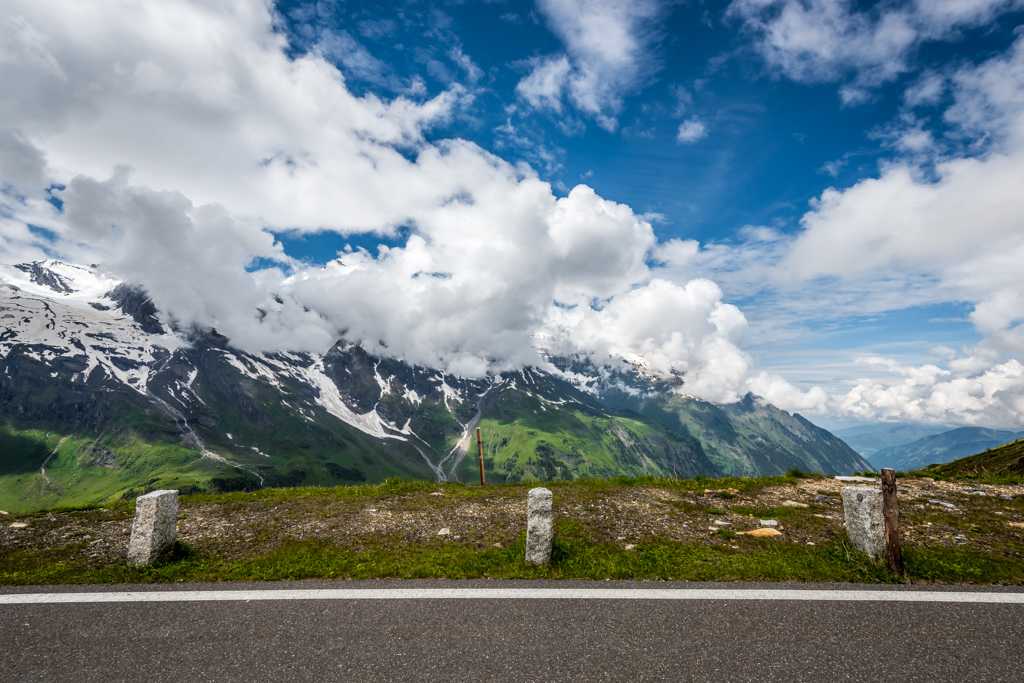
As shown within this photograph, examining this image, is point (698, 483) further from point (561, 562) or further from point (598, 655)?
point (598, 655)

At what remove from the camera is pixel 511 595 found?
871 centimetres

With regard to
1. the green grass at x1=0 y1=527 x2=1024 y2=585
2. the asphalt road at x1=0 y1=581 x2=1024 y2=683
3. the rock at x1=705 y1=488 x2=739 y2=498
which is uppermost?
the rock at x1=705 y1=488 x2=739 y2=498

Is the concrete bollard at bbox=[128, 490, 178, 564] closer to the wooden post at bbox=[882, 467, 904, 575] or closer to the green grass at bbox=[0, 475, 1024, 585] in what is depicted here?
the green grass at bbox=[0, 475, 1024, 585]

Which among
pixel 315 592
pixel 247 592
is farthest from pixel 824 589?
pixel 247 592

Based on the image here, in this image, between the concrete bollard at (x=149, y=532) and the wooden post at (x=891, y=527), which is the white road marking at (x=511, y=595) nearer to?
the wooden post at (x=891, y=527)

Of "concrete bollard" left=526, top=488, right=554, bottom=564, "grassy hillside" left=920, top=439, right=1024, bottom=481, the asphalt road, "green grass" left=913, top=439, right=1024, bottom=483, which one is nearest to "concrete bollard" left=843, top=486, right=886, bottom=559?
the asphalt road

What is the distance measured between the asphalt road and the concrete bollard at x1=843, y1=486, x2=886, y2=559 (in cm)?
176

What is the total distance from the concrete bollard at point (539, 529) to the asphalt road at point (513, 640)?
1.88m

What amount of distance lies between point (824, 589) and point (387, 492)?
13.5 m

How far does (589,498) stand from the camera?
15406 mm

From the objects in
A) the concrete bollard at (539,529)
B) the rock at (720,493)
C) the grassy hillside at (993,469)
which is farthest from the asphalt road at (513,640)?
the grassy hillside at (993,469)

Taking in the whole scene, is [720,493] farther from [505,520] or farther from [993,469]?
[993,469]

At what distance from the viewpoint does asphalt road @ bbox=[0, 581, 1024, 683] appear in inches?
246

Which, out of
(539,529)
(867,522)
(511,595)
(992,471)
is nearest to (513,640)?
(511,595)
